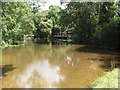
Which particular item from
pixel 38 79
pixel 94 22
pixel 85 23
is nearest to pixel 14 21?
pixel 38 79

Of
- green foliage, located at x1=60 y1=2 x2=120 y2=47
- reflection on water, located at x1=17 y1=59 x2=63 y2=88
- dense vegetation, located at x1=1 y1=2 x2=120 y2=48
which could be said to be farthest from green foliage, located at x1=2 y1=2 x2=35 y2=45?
green foliage, located at x1=60 y1=2 x2=120 y2=47

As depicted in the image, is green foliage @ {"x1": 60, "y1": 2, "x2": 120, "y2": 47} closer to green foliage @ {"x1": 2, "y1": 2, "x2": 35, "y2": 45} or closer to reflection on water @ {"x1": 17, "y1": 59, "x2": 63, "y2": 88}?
green foliage @ {"x1": 2, "y1": 2, "x2": 35, "y2": 45}

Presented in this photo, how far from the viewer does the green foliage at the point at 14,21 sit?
478 inches

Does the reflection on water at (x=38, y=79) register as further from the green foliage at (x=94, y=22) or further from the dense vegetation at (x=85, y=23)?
the green foliage at (x=94, y=22)

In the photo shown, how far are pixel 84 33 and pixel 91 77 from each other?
20.9m

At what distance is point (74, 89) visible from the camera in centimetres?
843

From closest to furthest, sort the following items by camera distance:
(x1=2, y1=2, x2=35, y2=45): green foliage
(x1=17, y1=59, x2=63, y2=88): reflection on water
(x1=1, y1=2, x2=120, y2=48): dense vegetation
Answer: (x1=17, y1=59, x2=63, y2=88): reflection on water < (x1=2, y1=2, x2=35, y2=45): green foliage < (x1=1, y1=2, x2=120, y2=48): dense vegetation

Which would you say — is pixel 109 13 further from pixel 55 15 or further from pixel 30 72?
pixel 55 15

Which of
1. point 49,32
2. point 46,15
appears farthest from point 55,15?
point 49,32

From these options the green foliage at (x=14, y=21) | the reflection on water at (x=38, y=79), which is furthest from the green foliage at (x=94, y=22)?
the reflection on water at (x=38, y=79)

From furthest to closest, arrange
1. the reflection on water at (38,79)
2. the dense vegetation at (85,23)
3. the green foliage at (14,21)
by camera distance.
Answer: the dense vegetation at (85,23), the green foliage at (14,21), the reflection on water at (38,79)

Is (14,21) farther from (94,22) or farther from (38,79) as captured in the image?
(94,22)

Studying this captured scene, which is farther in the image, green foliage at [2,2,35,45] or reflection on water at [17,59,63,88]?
green foliage at [2,2,35,45]

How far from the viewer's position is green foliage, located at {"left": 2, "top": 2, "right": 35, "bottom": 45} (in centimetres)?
1213
